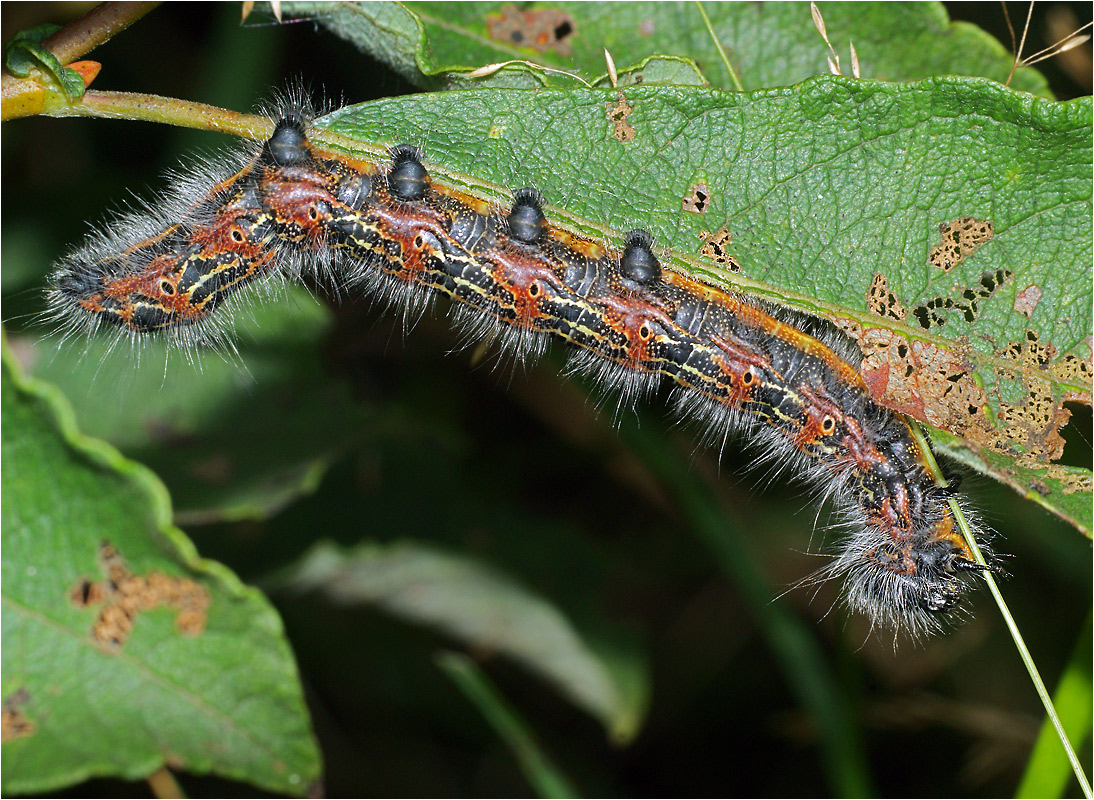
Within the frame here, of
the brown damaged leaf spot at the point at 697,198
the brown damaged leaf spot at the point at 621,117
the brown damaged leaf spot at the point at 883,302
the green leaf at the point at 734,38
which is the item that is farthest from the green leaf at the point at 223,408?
the brown damaged leaf spot at the point at 883,302

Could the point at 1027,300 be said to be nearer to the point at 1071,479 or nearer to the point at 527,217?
the point at 1071,479

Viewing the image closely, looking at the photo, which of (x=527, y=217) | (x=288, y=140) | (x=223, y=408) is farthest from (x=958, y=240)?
(x=223, y=408)

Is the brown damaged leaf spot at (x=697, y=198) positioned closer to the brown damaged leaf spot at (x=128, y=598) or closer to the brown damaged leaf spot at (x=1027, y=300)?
the brown damaged leaf spot at (x=1027, y=300)

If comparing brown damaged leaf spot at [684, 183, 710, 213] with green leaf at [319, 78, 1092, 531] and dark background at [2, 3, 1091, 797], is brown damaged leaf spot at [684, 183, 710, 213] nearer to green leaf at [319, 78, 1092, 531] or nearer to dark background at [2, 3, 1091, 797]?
green leaf at [319, 78, 1092, 531]

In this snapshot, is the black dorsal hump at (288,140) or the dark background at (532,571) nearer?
the black dorsal hump at (288,140)

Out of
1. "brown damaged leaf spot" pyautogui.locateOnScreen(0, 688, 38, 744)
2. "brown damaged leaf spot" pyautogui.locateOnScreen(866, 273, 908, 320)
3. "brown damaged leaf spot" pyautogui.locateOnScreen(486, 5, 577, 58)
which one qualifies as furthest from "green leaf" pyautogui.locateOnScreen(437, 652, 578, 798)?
"brown damaged leaf spot" pyautogui.locateOnScreen(486, 5, 577, 58)

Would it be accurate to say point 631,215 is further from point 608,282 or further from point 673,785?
point 673,785
